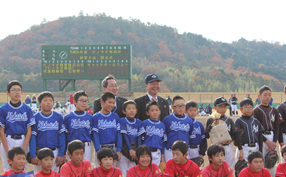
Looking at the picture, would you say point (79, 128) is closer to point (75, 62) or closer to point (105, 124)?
point (105, 124)

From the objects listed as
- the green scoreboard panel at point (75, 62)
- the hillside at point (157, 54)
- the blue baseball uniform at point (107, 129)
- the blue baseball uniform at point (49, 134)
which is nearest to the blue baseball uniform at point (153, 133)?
the blue baseball uniform at point (107, 129)

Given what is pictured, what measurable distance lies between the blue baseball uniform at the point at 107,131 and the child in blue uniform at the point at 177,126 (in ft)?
2.65

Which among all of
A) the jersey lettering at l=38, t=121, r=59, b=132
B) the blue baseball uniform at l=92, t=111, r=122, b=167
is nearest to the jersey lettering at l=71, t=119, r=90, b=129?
the blue baseball uniform at l=92, t=111, r=122, b=167

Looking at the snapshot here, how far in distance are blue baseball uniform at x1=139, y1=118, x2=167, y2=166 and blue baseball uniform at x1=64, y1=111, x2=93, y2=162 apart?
840 millimetres

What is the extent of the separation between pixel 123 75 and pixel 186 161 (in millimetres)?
21780

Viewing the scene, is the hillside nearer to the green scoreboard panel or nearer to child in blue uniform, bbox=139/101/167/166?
the green scoreboard panel

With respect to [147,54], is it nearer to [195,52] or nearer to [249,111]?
[195,52]

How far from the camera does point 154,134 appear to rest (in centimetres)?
457

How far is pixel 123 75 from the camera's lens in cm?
2570

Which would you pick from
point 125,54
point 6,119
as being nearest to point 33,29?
point 125,54

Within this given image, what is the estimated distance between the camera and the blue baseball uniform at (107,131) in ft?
14.8

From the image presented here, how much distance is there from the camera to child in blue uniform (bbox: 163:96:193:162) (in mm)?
4684

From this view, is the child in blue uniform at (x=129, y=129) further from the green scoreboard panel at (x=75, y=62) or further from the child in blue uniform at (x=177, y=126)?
the green scoreboard panel at (x=75, y=62)

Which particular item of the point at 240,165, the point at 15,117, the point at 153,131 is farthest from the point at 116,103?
the point at 240,165
